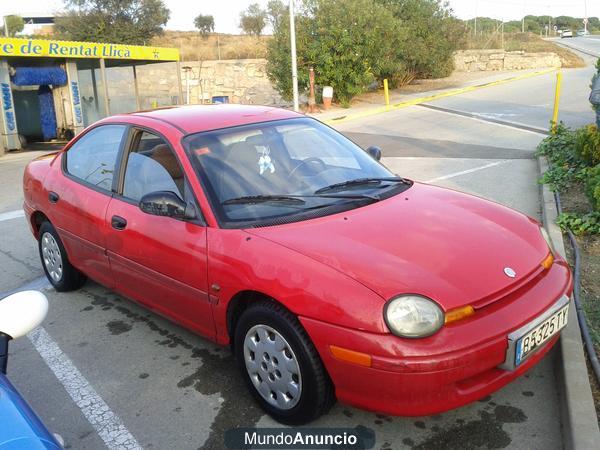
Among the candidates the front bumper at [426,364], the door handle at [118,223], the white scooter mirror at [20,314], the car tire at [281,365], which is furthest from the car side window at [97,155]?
the front bumper at [426,364]

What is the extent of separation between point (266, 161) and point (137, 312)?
1.82 meters

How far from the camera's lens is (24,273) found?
5.69m

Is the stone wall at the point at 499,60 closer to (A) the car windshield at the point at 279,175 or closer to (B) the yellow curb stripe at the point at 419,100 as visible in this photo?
(B) the yellow curb stripe at the point at 419,100

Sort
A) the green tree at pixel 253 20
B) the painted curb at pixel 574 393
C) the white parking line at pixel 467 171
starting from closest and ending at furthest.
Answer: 1. the painted curb at pixel 574 393
2. the white parking line at pixel 467 171
3. the green tree at pixel 253 20

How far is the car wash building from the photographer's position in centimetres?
1672

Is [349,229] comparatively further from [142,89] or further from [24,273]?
[142,89]

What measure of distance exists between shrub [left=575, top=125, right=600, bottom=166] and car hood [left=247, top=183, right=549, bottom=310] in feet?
12.4

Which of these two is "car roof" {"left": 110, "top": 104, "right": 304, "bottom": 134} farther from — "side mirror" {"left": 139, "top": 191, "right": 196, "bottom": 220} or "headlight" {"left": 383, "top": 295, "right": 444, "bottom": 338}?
"headlight" {"left": 383, "top": 295, "right": 444, "bottom": 338}

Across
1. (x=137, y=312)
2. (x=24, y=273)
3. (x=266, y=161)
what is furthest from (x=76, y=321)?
(x=266, y=161)

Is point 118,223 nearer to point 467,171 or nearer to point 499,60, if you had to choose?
point 467,171

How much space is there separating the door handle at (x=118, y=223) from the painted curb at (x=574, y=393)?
9.33ft

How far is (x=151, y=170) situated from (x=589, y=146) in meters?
5.35

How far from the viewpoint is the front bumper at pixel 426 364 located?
2477 mm

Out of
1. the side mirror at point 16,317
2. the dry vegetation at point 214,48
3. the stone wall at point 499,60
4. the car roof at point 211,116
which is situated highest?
the dry vegetation at point 214,48
